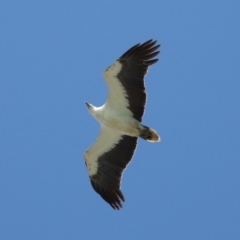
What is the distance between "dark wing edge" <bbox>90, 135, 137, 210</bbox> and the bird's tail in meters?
0.84

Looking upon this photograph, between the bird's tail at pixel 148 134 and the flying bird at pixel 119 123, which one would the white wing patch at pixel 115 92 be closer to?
the flying bird at pixel 119 123

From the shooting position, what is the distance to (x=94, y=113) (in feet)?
68.6

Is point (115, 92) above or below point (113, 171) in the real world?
above

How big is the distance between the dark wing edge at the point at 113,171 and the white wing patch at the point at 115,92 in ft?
3.10

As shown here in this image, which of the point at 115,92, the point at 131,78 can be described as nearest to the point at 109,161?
the point at 115,92

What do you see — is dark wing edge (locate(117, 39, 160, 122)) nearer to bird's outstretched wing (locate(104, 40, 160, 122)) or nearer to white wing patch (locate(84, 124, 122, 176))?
bird's outstretched wing (locate(104, 40, 160, 122))

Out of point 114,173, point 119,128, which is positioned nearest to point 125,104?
point 119,128

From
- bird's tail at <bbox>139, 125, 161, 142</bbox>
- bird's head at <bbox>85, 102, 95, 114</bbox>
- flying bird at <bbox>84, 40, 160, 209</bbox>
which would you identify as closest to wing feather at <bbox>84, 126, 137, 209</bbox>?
flying bird at <bbox>84, 40, 160, 209</bbox>

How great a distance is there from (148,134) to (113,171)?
169cm

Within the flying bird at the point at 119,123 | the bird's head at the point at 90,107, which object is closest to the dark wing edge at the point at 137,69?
the flying bird at the point at 119,123

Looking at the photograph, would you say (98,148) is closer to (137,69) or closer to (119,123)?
(119,123)

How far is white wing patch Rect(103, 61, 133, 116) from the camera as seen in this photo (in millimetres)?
20141

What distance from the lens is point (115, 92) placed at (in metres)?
20.6

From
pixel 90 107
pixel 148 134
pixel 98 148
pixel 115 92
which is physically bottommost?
pixel 98 148
